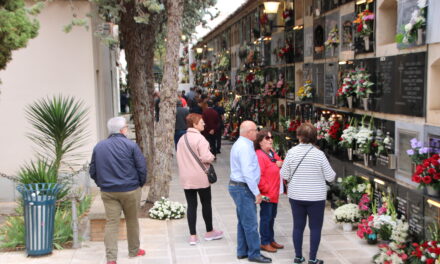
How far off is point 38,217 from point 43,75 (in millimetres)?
4751

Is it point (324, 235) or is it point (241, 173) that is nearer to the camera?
point (241, 173)

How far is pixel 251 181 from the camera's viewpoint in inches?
232

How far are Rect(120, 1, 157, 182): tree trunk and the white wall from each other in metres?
0.75

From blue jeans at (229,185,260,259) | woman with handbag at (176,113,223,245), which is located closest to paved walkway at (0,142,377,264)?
blue jeans at (229,185,260,259)

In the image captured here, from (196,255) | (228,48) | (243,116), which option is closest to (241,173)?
(196,255)

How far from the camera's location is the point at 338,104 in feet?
28.7

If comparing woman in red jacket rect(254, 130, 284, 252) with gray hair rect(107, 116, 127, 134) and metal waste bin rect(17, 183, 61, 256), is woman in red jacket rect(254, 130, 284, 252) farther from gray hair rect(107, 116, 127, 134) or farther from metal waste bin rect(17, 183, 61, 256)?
metal waste bin rect(17, 183, 61, 256)

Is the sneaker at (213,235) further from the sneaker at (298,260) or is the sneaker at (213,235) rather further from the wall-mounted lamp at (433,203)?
Result: the wall-mounted lamp at (433,203)

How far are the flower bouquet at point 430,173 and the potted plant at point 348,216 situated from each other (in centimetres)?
210

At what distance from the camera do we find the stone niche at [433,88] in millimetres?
5840

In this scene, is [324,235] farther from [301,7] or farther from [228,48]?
[228,48]

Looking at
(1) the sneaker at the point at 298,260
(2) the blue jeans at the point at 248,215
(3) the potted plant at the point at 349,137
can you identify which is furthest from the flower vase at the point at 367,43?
(1) the sneaker at the point at 298,260

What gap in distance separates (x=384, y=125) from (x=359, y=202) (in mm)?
1182

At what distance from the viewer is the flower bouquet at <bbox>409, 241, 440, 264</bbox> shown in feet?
17.0
